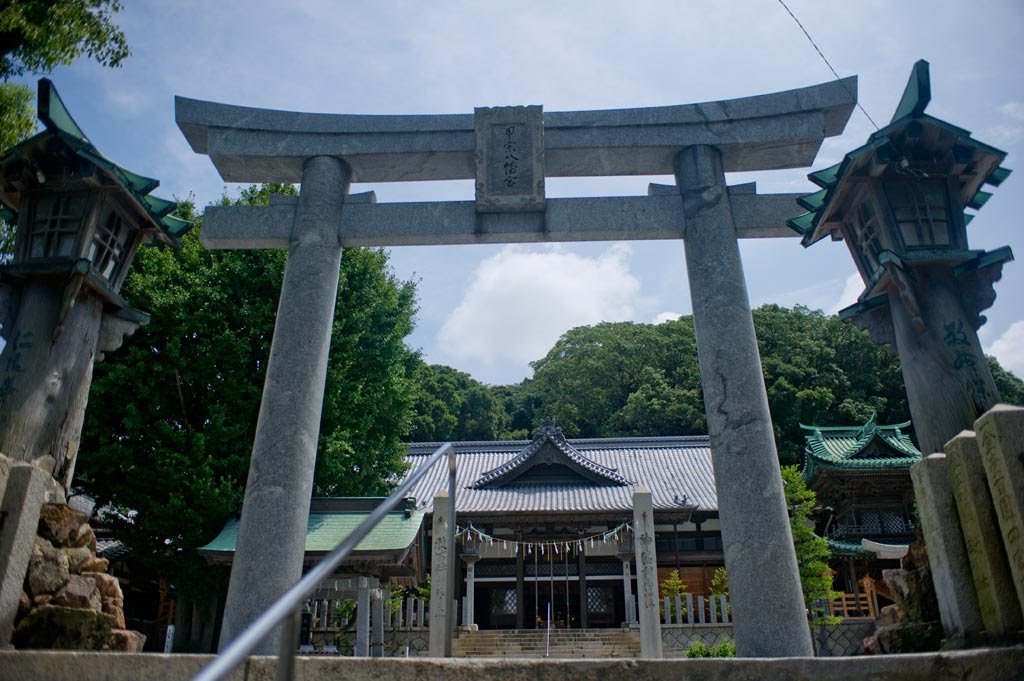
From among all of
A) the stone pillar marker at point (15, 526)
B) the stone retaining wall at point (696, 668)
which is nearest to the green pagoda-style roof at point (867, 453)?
the stone retaining wall at point (696, 668)

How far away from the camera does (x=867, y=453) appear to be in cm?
2325

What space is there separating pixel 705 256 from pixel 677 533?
16447mm

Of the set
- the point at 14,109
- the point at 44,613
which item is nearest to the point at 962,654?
the point at 44,613

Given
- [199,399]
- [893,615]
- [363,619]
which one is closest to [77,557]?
[893,615]

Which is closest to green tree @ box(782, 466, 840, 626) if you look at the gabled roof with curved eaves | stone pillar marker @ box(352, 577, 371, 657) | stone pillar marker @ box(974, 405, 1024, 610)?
the gabled roof with curved eaves

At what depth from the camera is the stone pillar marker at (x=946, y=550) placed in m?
3.78

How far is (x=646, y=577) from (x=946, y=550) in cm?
814

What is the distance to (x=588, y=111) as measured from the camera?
23.9ft

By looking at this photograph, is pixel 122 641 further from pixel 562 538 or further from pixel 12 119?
pixel 562 538

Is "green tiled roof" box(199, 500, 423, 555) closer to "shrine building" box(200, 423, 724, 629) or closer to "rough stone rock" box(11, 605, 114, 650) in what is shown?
"shrine building" box(200, 423, 724, 629)

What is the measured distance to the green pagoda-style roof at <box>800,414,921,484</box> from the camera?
22.3m

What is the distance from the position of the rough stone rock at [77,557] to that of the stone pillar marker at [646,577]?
8.42m

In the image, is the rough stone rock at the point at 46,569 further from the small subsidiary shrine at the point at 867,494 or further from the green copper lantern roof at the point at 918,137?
the small subsidiary shrine at the point at 867,494

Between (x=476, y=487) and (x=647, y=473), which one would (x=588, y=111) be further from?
(x=647, y=473)
